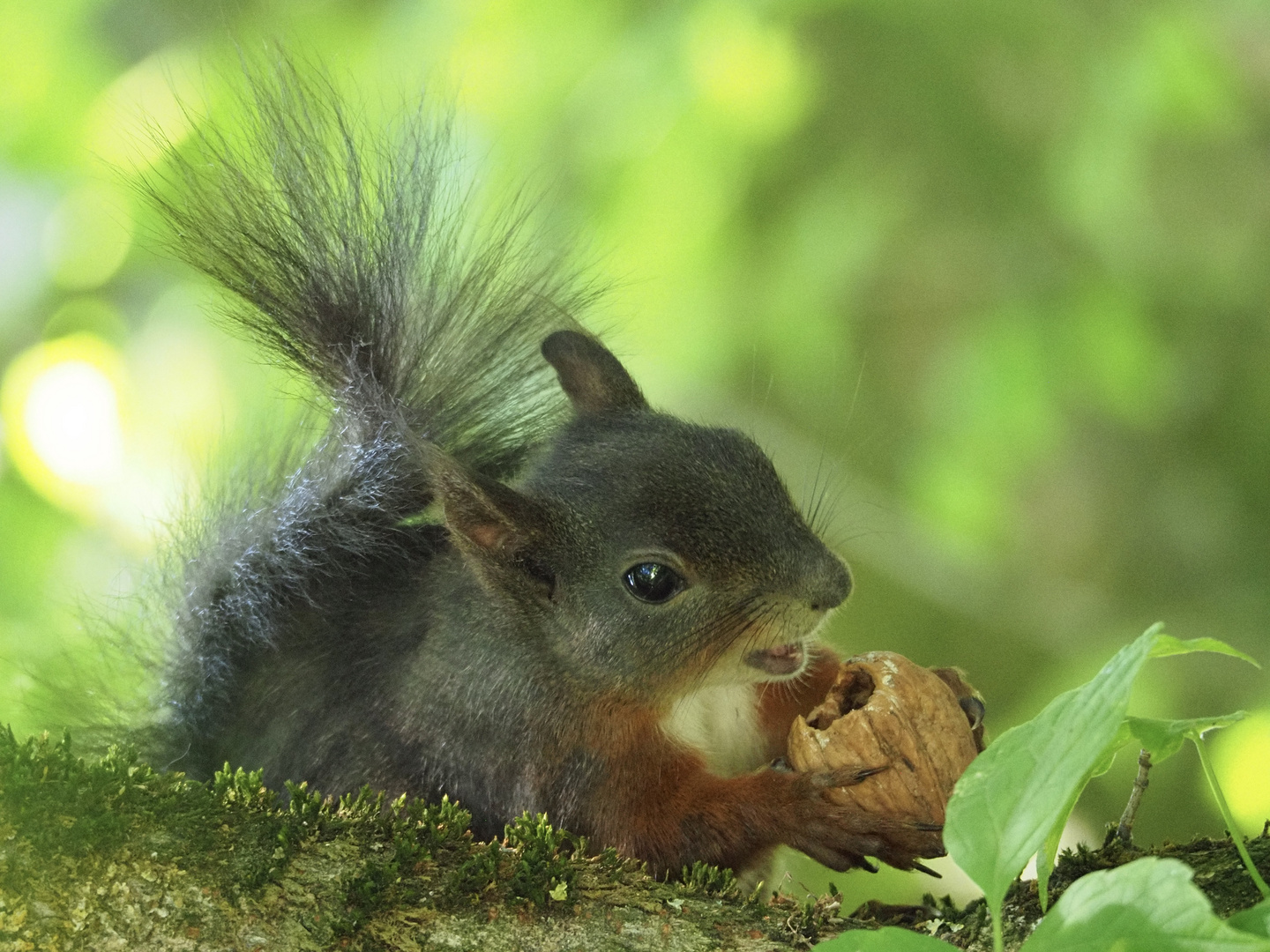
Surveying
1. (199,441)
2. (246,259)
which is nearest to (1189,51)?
(246,259)

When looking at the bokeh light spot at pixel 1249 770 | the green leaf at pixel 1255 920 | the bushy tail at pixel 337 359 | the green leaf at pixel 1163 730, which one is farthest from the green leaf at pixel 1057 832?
the bokeh light spot at pixel 1249 770

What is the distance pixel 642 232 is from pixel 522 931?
2.29 m

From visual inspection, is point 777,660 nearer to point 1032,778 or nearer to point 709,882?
point 709,882

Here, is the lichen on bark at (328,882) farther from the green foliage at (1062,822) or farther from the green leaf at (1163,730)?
the green foliage at (1062,822)

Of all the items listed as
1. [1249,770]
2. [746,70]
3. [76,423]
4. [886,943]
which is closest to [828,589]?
[886,943]

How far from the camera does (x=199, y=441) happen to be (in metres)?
2.85

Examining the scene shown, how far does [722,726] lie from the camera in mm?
2051

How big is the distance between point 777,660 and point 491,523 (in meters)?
0.48

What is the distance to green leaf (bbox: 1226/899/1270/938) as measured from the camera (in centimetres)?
92

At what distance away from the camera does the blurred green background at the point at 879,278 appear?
3.14 meters

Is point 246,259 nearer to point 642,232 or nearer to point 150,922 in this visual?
point 150,922

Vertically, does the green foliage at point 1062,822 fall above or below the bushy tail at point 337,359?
below

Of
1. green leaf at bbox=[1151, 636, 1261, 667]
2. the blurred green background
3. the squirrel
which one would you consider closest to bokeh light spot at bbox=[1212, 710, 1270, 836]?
the blurred green background

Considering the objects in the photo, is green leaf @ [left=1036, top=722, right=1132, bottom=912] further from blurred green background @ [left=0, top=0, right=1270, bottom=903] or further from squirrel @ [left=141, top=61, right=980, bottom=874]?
blurred green background @ [left=0, top=0, right=1270, bottom=903]
